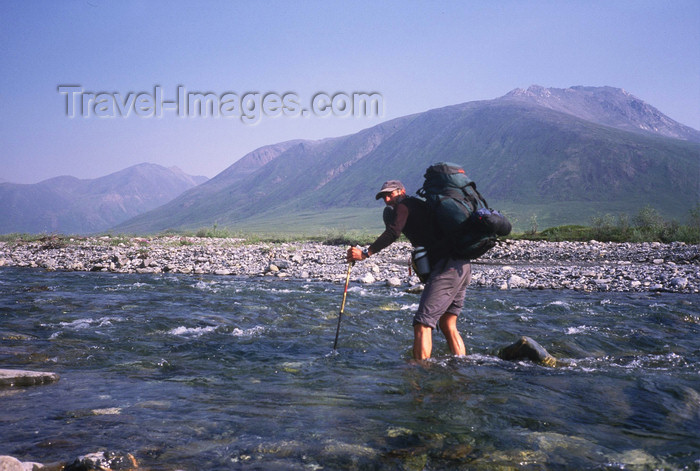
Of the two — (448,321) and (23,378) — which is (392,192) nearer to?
(448,321)

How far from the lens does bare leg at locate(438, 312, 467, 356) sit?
24.5ft

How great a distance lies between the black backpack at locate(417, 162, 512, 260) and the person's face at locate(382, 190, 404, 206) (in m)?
0.28

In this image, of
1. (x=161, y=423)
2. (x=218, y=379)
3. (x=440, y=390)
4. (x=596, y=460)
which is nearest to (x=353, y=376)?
(x=440, y=390)

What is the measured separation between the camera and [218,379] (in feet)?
21.7

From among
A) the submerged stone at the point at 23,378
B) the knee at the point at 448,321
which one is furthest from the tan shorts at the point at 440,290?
the submerged stone at the point at 23,378

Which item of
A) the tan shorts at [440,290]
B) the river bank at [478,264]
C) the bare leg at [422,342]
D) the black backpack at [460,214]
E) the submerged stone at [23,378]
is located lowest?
the river bank at [478,264]

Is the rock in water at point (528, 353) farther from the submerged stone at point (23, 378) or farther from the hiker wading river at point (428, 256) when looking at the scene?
the submerged stone at point (23, 378)

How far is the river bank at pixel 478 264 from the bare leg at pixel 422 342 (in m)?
7.34

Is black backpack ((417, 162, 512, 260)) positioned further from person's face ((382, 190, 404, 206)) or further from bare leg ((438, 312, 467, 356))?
bare leg ((438, 312, 467, 356))

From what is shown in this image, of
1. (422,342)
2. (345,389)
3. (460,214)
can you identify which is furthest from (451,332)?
(345,389)

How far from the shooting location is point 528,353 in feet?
25.1

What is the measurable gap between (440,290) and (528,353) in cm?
188

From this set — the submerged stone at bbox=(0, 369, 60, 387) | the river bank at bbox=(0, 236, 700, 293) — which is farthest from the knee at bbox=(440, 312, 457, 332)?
the river bank at bbox=(0, 236, 700, 293)

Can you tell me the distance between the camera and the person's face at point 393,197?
22.6 feet
